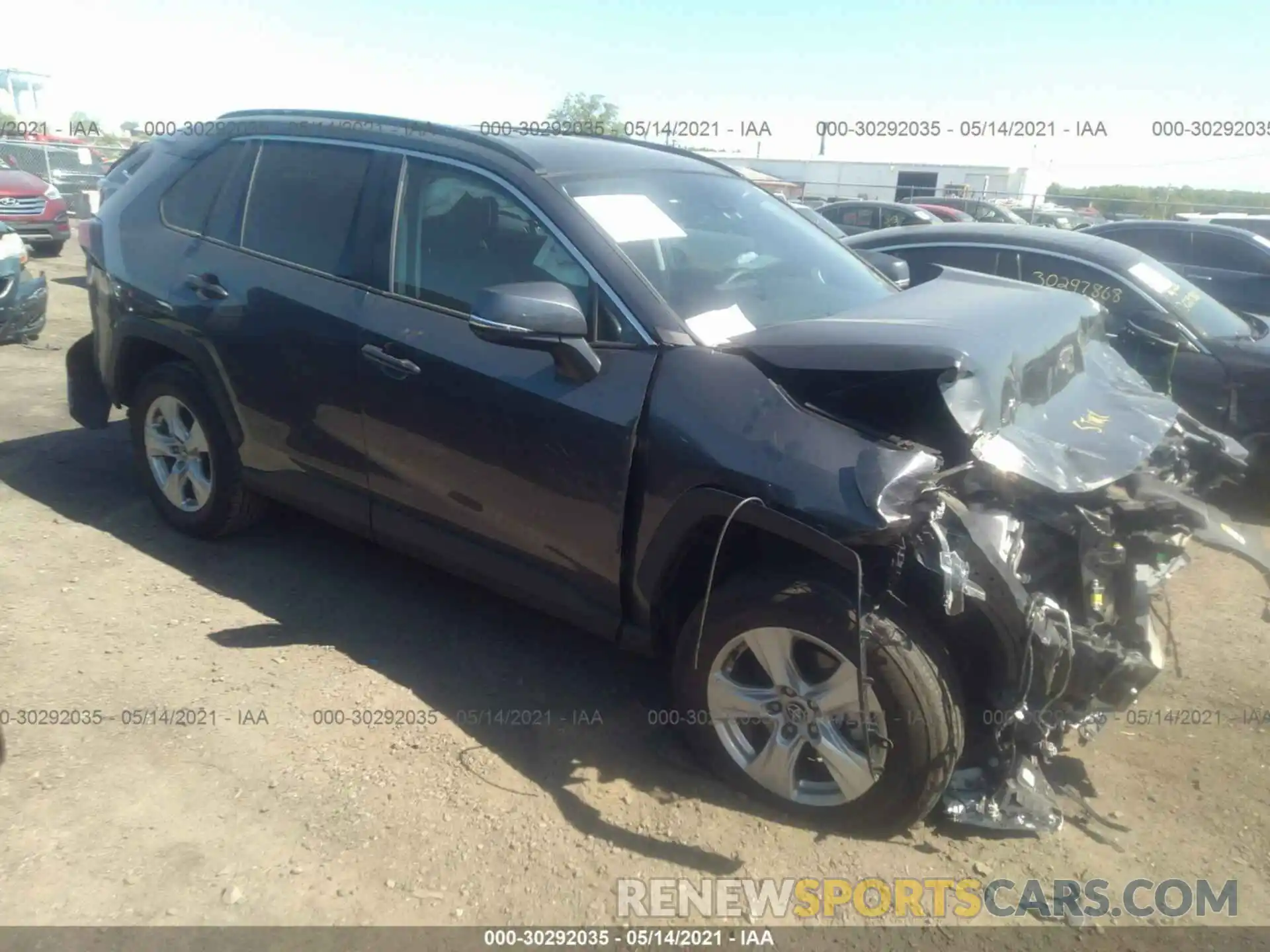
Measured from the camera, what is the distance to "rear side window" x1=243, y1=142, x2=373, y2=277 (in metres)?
3.85

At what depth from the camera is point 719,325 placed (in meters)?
3.16

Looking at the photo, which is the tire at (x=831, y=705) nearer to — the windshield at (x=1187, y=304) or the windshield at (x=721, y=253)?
the windshield at (x=721, y=253)

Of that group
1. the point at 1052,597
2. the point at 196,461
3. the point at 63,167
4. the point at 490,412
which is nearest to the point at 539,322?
the point at 490,412

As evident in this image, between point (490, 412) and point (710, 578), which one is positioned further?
point (490, 412)

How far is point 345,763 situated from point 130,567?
1.89 meters

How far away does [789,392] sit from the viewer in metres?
2.88

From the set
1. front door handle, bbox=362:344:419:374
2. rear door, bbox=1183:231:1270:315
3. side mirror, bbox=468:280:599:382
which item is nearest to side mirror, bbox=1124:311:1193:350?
side mirror, bbox=468:280:599:382

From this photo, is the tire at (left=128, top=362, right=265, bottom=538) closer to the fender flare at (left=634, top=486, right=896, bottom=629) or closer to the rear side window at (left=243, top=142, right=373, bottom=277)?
the rear side window at (left=243, top=142, right=373, bottom=277)

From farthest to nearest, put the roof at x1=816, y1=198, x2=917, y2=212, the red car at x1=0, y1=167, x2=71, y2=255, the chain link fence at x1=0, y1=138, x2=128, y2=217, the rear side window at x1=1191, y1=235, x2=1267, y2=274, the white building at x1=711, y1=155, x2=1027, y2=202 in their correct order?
the white building at x1=711, y1=155, x2=1027, y2=202
the chain link fence at x1=0, y1=138, x2=128, y2=217
the roof at x1=816, y1=198, x2=917, y2=212
the red car at x1=0, y1=167, x2=71, y2=255
the rear side window at x1=1191, y1=235, x2=1267, y2=274

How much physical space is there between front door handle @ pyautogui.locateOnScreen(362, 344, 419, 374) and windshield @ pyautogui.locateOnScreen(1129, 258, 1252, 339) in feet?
15.5

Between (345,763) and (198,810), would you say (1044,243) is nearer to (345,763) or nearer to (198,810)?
(345,763)

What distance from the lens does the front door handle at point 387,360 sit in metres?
3.47

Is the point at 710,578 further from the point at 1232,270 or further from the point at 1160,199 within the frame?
the point at 1160,199

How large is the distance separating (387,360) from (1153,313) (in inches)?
185
